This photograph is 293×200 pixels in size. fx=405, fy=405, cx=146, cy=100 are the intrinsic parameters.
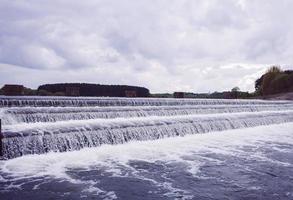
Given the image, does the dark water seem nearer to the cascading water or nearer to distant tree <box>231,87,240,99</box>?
the cascading water

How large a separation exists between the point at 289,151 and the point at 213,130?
4.05 metres

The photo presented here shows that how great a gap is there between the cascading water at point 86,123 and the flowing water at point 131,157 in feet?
0.08

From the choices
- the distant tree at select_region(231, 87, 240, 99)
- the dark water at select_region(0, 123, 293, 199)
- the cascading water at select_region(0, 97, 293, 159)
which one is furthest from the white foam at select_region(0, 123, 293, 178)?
the distant tree at select_region(231, 87, 240, 99)

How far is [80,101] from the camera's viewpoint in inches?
592

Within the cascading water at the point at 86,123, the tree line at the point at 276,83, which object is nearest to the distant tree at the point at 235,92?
the tree line at the point at 276,83

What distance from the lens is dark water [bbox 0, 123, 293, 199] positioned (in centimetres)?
660

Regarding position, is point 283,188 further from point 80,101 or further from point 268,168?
point 80,101

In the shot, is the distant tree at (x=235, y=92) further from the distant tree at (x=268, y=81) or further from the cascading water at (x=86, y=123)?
the cascading water at (x=86, y=123)

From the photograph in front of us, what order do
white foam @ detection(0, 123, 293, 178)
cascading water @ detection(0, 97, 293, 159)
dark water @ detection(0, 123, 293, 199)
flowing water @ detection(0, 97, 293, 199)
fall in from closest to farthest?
dark water @ detection(0, 123, 293, 199), flowing water @ detection(0, 97, 293, 199), white foam @ detection(0, 123, 293, 178), cascading water @ detection(0, 97, 293, 159)

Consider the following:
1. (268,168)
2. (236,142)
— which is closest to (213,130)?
(236,142)

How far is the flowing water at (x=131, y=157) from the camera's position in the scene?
22.3 feet

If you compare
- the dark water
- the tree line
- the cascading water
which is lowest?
the dark water

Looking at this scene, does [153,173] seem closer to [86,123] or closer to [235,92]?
[86,123]

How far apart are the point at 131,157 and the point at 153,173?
5.33 ft
